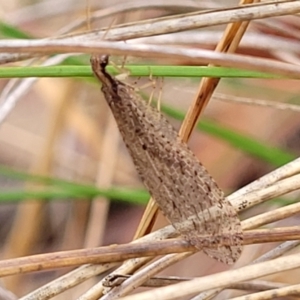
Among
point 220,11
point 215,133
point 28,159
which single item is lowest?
point 220,11

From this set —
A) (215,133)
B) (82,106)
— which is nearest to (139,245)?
(215,133)

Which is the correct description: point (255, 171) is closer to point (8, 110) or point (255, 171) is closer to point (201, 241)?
point (8, 110)

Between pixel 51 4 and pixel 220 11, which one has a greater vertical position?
pixel 51 4

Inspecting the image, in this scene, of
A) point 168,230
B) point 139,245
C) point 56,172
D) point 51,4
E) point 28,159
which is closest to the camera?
point 139,245

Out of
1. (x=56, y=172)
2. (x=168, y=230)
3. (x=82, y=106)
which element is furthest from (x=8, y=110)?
(x=82, y=106)

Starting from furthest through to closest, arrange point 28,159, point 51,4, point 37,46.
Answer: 1. point 28,159
2. point 51,4
3. point 37,46

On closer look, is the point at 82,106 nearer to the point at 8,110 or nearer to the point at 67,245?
the point at 67,245

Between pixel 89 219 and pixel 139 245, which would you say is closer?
pixel 139 245
